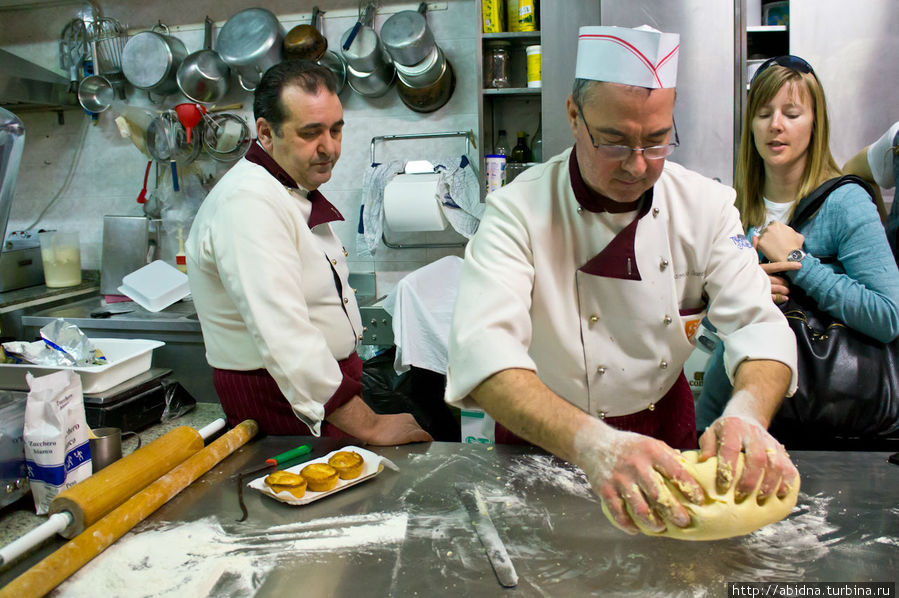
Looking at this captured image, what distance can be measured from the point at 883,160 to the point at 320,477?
6.47 feet

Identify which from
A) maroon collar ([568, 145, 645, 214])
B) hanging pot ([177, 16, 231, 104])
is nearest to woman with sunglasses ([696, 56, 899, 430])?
maroon collar ([568, 145, 645, 214])

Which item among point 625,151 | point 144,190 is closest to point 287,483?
point 625,151

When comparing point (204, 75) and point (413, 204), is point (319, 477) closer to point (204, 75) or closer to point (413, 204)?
point (413, 204)

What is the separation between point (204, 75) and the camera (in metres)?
3.54

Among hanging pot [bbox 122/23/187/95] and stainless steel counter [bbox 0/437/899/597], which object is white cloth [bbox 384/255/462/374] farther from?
hanging pot [bbox 122/23/187/95]

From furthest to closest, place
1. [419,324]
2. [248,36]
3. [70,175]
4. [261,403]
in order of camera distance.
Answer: [70,175], [248,36], [419,324], [261,403]

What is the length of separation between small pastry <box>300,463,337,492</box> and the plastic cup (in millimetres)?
3047

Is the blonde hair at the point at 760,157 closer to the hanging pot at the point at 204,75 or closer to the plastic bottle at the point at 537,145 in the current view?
the plastic bottle at the point at 537,145

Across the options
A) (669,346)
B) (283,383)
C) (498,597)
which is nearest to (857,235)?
(669,346)

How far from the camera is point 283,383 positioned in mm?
1662

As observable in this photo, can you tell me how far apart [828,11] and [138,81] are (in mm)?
3236

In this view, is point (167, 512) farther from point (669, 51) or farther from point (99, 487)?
point (669, 51)

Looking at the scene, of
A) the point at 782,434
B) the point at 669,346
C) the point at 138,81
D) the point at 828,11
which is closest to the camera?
the point at 669,346

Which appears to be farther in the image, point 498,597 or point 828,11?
point 828,11
